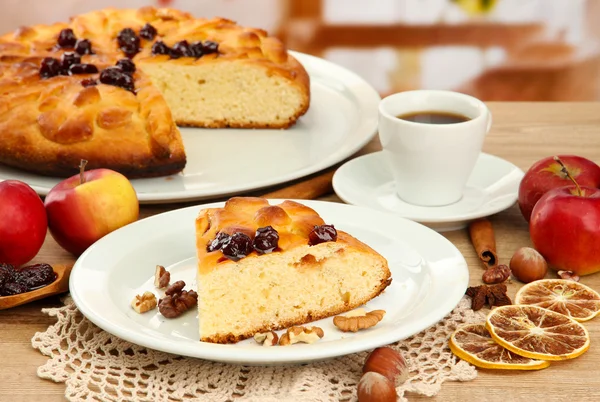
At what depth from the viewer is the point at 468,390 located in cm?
221

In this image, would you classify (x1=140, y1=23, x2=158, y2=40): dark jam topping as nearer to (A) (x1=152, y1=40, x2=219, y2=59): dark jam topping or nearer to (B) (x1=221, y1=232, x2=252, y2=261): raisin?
(A) (x1=152, y1=40, x2=219, y2=59): dark jam topping

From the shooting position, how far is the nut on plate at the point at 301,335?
7.55 ft

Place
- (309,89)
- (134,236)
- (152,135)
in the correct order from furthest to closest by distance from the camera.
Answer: (309,89), (152,135), (134,236)

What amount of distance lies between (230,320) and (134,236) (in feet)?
1.82

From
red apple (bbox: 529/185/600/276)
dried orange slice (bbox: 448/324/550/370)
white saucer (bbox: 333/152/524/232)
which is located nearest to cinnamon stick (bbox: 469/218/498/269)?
white saucer (bbox: 333/152/524/232)

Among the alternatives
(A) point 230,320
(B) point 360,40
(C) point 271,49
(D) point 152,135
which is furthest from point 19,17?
(A) point 230,320

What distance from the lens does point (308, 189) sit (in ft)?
10.9

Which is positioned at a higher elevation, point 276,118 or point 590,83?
point 276,118

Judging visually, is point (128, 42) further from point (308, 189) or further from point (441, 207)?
point (441, 207)

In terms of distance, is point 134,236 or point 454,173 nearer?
point 134,236

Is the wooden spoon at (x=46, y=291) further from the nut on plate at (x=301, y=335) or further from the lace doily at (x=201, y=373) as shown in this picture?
the nut on plate at (x=301, y=335)

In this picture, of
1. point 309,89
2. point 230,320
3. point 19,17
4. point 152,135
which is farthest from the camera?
point 19,17

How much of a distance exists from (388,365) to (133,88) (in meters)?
2.01

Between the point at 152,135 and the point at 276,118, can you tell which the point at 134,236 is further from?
the point at 276,118
